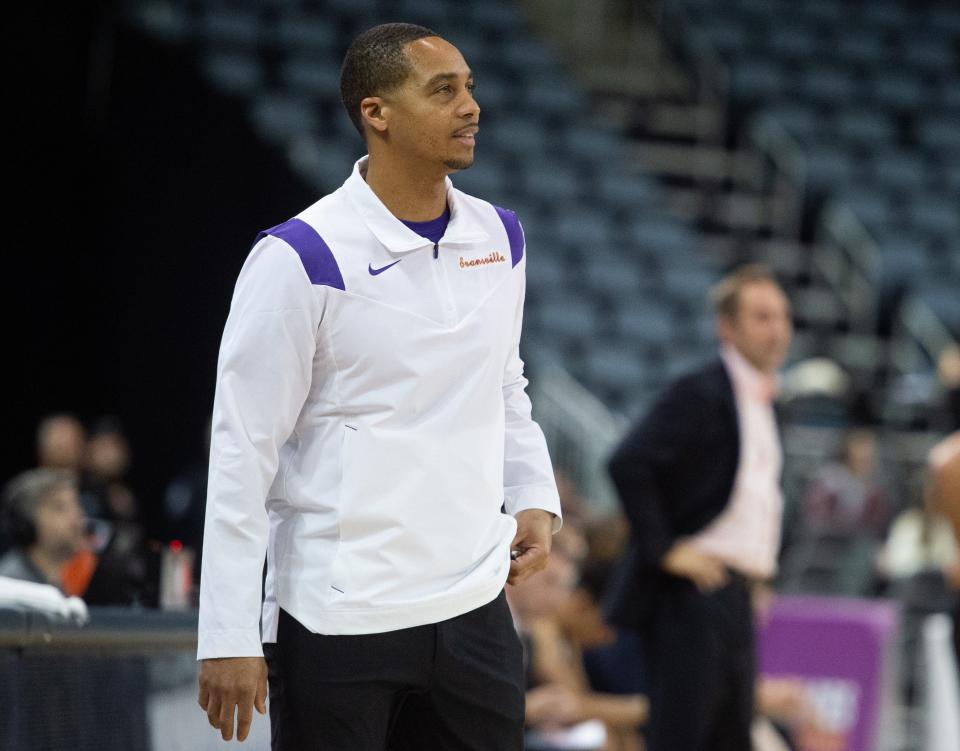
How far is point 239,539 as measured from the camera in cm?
238

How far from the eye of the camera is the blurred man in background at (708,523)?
4.82 metres

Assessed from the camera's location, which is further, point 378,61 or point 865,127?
point 865,127

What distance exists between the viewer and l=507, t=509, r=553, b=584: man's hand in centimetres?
269

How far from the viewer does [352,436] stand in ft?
8.11

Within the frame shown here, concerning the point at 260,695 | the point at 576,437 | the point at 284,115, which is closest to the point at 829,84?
the point at 284,115

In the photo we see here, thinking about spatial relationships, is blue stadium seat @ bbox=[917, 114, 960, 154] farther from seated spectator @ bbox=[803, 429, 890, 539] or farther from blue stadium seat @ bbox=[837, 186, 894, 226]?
seated spectator @ bbox=[803, 429, 890, 539]

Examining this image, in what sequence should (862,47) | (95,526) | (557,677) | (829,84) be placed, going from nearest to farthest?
(557,677) → (95,526) → (829,84) → (862,47)

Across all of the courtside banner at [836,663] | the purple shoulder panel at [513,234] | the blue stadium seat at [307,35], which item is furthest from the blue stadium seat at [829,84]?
the purple shoulder panel at [513,234]

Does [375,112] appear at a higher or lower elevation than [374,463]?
higher

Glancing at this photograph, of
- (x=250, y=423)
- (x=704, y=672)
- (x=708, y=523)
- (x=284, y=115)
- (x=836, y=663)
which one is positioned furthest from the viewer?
(x=284, y=115)

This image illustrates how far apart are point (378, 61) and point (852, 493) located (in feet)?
26.9

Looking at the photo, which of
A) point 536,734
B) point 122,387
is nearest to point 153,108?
point 122,387

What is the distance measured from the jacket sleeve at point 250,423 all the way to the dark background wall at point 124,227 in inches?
275

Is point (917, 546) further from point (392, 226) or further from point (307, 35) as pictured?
point (392, 226)
